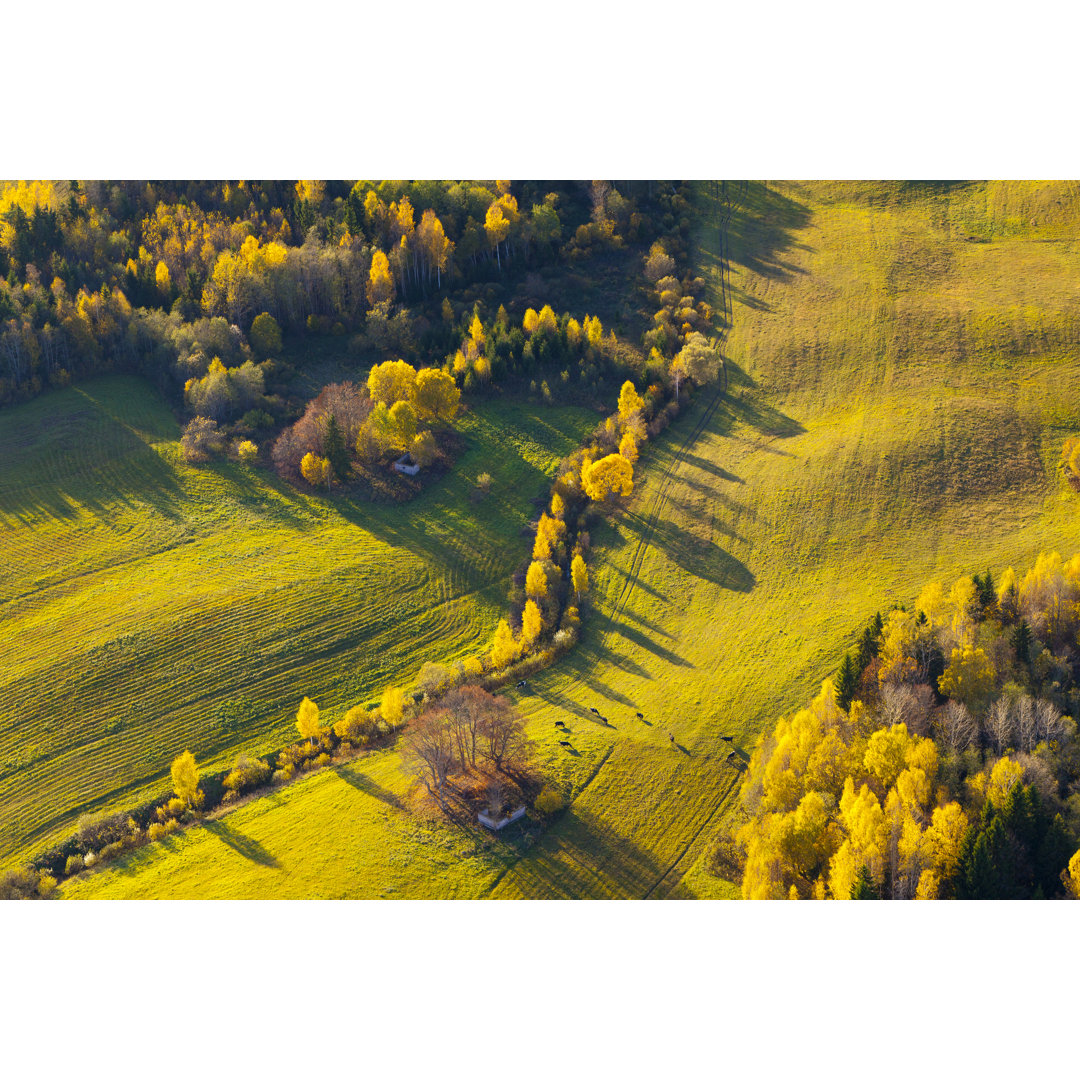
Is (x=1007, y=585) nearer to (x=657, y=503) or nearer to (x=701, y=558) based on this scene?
(x=701, y=558)

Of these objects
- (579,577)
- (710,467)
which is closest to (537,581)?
(579,577)

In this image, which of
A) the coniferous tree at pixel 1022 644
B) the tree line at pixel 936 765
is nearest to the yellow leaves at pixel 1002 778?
the tree line at pixel 936 765

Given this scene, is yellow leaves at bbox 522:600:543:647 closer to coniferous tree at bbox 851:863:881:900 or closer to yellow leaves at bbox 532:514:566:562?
yellow leaves at bbox 532:514:566:562

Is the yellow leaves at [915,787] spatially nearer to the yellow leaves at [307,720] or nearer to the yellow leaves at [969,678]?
the yellow leaves at [969,678]

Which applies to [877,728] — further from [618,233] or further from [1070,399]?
[618,233]

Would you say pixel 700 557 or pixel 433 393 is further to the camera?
pixel 433 393

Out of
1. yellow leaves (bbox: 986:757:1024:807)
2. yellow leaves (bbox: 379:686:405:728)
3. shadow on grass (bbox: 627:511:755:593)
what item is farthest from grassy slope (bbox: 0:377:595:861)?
yellow leaves (bbox: 986:757:1024:807)
